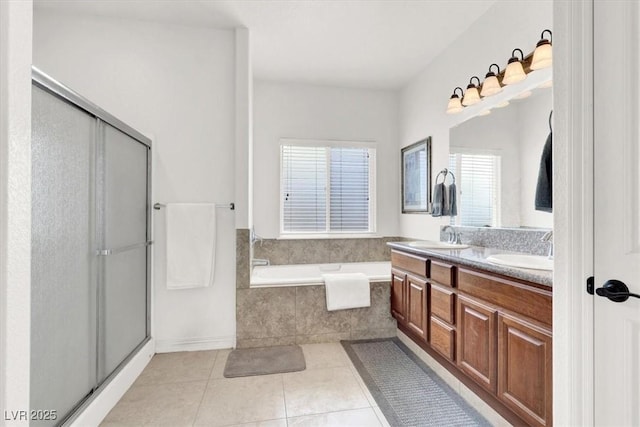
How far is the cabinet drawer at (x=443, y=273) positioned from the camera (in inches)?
79.0

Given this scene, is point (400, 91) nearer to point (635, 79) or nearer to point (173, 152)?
point (173, 152)

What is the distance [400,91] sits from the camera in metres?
3.94

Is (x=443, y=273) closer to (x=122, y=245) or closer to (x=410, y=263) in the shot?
(x=410, y=263)

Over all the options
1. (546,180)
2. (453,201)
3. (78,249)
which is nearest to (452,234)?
(453,201)

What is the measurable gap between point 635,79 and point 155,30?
10.1 feet

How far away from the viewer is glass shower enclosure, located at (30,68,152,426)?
128 cm

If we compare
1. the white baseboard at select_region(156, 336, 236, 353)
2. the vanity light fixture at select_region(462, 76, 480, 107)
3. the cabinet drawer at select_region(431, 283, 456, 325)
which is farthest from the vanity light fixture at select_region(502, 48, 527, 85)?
the white baseboard at select_region(156, 336, 236, 353)

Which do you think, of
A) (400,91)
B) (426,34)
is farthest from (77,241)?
(400,91)

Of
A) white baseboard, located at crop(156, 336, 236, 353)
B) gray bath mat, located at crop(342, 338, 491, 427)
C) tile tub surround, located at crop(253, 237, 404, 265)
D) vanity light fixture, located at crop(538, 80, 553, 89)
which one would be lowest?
gray bath mat, located at crop(342, 338, 491, 427)

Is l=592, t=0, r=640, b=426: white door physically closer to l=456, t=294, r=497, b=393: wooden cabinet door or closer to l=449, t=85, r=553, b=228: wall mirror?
l=456, t=294, r=497, b=393: wooden cabinet door

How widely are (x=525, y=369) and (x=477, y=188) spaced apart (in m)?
1.52

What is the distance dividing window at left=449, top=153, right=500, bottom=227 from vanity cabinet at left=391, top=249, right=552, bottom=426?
0.65 m

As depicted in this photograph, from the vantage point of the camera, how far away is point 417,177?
3539 millimetres

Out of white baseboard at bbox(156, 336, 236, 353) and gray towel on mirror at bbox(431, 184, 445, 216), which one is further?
gray towel on mirror at bbox(431, 184, 445, 216)
